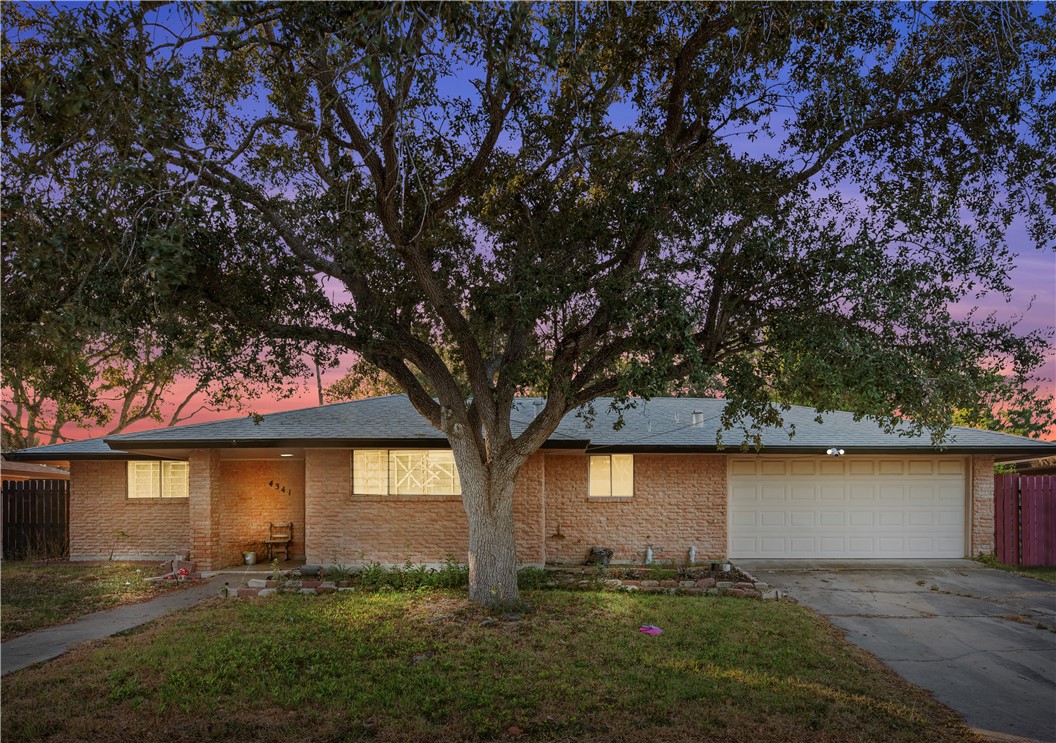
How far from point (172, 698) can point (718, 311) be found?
24.4 feet

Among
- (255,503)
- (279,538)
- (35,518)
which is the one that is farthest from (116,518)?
(279,538)

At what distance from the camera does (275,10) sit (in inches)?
278

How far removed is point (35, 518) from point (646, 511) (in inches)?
592

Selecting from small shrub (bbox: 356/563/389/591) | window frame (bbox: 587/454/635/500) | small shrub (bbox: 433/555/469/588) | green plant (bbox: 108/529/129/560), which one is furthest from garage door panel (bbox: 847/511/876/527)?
green plant (bbox: 108/529/129/560)

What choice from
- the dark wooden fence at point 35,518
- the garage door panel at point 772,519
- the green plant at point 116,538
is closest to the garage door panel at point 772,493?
the garage door panel at point 772,519

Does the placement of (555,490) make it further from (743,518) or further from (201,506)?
(201,506)

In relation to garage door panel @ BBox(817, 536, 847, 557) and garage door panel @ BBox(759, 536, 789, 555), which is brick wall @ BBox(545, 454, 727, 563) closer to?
garage door panel @ BBox(759, 536, 789, 555)

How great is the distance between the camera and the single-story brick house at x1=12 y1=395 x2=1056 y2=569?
559 inches

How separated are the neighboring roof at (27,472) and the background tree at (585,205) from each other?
12.3 meters

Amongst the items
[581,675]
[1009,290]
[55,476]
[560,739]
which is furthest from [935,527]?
[55,476]

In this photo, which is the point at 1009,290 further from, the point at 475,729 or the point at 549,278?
the point at 475,729

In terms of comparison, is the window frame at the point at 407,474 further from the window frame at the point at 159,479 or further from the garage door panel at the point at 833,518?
the garage door panel at the point at 833,518

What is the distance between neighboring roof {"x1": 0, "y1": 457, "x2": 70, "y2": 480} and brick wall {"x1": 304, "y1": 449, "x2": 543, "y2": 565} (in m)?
9.18

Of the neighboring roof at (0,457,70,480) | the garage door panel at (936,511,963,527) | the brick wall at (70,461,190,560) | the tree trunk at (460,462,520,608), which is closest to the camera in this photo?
the tree trunk at (460,462,520,608)
